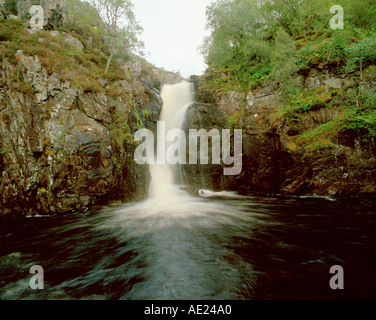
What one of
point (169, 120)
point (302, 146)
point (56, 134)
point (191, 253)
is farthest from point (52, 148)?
point (302, 146)

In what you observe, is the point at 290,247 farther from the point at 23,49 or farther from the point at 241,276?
the point at 23,49

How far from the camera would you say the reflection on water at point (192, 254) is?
3117mm

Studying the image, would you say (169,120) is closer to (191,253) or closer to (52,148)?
(52,148)

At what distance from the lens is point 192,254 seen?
446 centimetres

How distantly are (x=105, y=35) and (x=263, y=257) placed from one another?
729 inches

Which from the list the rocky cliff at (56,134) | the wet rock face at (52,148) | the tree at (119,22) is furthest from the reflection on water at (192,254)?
the tree at (119,22)

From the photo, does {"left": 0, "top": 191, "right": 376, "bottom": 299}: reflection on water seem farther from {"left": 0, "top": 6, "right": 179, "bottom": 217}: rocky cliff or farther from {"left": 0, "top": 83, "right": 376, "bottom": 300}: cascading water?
{"left": 0, "top": 6, "right": 179, "bottom": 217}: rocky cliff

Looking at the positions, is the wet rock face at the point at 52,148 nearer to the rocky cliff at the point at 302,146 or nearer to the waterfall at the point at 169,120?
the waterfall at the point at 169,120

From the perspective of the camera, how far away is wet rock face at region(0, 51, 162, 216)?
729cm

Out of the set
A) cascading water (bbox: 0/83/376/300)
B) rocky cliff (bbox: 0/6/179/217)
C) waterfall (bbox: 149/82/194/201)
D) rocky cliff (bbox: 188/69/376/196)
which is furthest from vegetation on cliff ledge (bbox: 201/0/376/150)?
rocky cliff (bbox: 0/6/179/217)

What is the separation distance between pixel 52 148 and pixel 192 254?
762 centimetres
